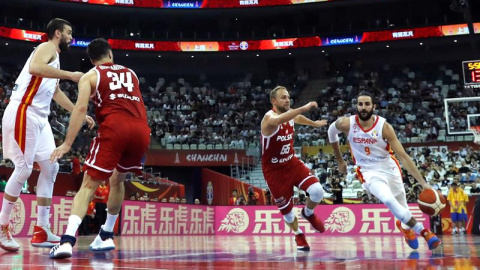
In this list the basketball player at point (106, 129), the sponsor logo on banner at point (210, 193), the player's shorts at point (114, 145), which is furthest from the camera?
the sponsor logo on banner at point (210, 193)

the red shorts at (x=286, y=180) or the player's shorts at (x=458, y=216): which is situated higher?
the red shorts at (x=286, y=180)

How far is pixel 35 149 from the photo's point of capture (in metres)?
6.05

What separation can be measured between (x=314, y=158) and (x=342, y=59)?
13.2 m

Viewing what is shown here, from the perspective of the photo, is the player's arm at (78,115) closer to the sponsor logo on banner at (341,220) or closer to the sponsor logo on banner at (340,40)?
the sponsor logo on banner at (341,220)

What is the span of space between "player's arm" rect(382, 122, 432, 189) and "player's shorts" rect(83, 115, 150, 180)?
3078 millimetres

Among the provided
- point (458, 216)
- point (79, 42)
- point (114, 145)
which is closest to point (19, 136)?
point (114, 145)

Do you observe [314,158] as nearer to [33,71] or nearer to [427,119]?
[427,119]

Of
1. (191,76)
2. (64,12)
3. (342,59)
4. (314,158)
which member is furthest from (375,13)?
(64,12)

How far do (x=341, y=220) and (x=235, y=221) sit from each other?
3.62 m

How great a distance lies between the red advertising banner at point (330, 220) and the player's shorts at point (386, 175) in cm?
947

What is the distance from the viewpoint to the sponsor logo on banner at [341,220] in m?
17.0

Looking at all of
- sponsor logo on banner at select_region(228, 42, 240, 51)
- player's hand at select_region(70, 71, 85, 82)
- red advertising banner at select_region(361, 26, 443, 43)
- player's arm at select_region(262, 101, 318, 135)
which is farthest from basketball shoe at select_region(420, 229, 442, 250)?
sponsor logo on banner at select_region(228, 42, 240, 51)

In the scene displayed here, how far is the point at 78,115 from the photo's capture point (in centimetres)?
512

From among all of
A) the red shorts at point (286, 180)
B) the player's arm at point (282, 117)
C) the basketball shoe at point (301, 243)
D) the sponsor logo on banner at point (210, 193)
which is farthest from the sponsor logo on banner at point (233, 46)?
the basketball shoe at point (301, 243)
